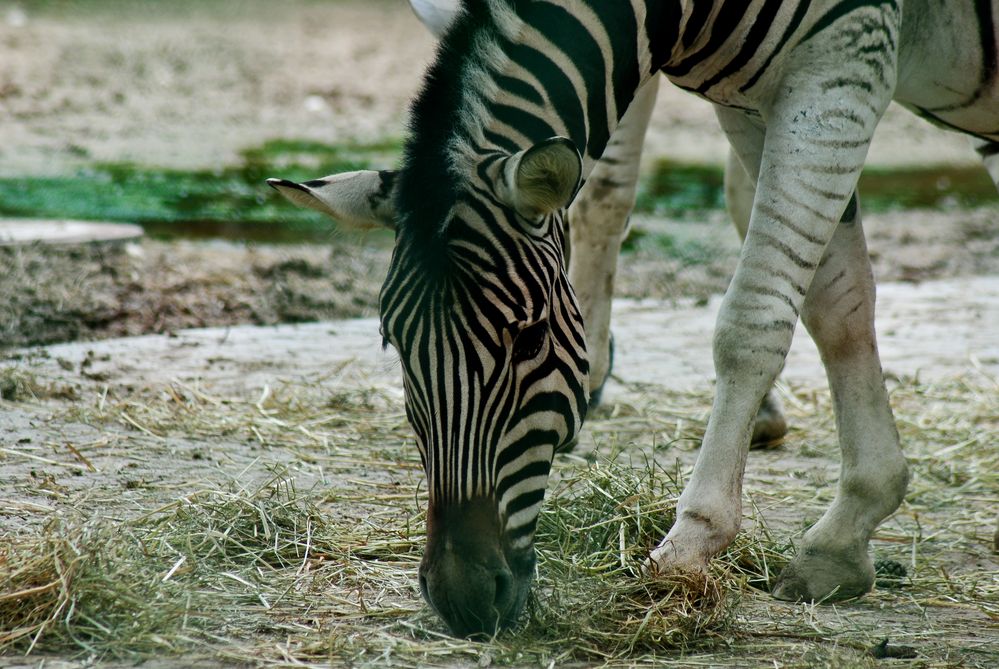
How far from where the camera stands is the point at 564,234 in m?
3.59

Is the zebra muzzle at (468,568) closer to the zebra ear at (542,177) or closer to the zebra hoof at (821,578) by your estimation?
the zebra ear at (542,177)

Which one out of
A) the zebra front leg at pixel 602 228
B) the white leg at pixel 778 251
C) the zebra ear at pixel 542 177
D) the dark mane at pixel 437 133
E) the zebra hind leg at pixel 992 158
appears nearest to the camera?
the zebra ear at pixel 542 177

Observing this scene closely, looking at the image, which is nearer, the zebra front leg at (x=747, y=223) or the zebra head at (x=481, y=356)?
the zebra head at (x=481, y=356)

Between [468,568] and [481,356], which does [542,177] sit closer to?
[481,356]

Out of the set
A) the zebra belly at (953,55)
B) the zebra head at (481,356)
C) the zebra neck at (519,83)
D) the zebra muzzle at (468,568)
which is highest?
the zebra belly at (953,55)

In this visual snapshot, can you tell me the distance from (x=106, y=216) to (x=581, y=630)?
722 centimetres

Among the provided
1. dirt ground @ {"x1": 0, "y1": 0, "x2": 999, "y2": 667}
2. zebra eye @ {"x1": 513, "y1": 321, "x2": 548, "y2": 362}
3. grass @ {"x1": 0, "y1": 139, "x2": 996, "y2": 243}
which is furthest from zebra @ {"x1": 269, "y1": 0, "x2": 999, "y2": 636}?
grass @ {"x1": 0, "y1": 139, "x2": 996, "y2": 243}

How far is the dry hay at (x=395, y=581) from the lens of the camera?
10.2 ft

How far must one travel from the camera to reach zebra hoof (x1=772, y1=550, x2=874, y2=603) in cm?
367

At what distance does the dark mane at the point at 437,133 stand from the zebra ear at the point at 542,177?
17 cm

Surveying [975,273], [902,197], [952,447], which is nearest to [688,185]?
[902,197]

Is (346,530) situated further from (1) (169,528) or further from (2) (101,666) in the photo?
(2) (101,666)

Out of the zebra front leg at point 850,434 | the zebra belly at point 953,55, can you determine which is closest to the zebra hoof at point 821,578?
the zebra front leg at point 850,434

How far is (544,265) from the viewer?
3.09 m
